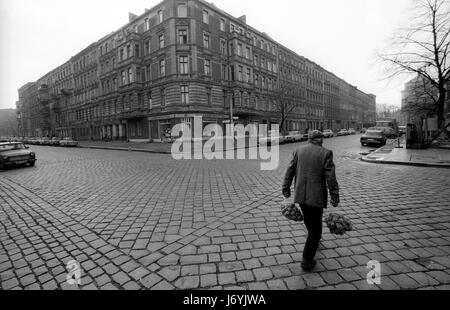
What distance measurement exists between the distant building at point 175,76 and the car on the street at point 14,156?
55.3ft

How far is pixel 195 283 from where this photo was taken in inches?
107

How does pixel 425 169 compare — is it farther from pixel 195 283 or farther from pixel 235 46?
pixel 235 46

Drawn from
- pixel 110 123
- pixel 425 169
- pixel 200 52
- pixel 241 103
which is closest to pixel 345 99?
pixel 241 103

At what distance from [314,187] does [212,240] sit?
1.87 m

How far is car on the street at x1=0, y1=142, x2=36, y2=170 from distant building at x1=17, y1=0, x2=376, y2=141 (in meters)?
16.9

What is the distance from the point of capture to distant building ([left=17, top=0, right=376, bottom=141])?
29406 mm

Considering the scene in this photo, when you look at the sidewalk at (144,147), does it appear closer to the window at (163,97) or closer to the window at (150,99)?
the window at (163,97)

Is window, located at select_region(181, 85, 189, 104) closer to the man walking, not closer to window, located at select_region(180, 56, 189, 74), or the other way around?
window, located at select_region(180, 56, 189, 74)

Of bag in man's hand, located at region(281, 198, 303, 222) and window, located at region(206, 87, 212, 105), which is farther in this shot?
window, located at region(206, 87, 212, 105)

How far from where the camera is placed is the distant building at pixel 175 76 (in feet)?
96.5

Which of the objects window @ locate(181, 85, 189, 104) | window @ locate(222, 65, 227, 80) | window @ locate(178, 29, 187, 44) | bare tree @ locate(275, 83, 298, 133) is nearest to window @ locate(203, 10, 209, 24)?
window @ locate(178, 29, 187, 44)

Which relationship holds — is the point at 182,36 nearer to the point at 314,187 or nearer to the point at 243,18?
the point at 243,18

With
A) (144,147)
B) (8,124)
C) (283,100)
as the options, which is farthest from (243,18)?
(8,124)

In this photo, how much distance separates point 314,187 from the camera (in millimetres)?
2877
